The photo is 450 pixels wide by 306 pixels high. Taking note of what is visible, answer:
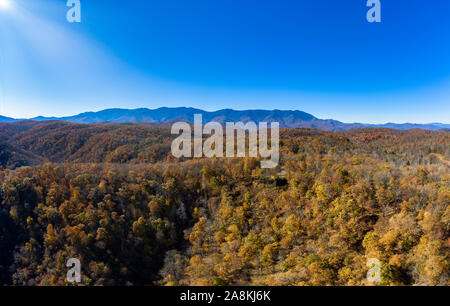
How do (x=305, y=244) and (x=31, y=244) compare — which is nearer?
(x=305, y=244)

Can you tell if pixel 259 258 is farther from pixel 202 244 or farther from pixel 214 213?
pixel 214 213

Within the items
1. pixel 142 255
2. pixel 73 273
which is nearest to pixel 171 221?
pixel 142 255
